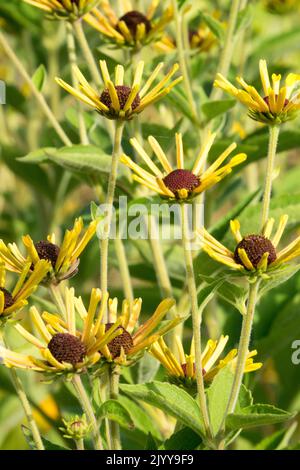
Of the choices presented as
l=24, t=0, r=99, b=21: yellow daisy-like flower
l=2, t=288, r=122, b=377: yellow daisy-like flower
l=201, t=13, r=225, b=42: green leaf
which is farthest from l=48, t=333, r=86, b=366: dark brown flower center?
l=201, t=13, r=225, b=42: green leaf

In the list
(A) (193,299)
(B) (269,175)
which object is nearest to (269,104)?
(B) (269,175)

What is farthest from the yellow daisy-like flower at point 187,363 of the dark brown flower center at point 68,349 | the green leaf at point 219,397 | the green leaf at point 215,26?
the green leaf at point 215,26

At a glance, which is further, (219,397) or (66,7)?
(66,7)

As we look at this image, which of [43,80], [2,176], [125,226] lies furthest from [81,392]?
[2,176]

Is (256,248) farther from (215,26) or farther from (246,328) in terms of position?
(215,26)

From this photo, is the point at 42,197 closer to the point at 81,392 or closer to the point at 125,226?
the point at 125,226

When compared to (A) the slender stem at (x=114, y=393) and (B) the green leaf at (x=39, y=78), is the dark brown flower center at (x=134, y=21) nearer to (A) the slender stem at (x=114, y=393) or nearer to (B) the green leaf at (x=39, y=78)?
(B) the green leaf at (x=39, y=78)
